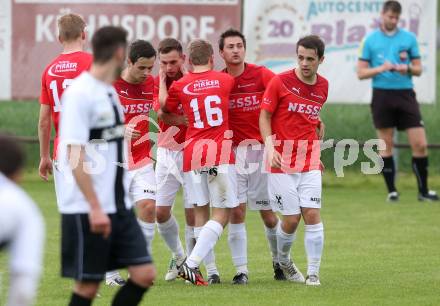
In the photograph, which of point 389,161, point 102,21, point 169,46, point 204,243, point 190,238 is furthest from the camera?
point 102,21

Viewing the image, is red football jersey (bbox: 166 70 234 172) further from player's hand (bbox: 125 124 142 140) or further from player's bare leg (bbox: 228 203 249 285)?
player's bare leg (bbox: 228 203 249 285)

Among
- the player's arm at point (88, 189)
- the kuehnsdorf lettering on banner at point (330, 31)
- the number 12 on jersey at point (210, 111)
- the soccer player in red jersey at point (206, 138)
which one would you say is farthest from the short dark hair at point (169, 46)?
the kuehnsdorf lettering on banner at point (330, 31)

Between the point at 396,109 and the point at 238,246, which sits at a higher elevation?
the point at 396,109

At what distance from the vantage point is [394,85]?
49.2 feet

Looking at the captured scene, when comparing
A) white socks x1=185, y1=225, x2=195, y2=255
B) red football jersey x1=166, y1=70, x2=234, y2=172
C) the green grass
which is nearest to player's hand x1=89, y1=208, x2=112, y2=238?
the green grass

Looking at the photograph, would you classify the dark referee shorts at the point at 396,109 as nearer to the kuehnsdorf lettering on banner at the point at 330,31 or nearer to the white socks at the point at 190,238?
the kuehnsdorf lettering on banner at the point at 330,31

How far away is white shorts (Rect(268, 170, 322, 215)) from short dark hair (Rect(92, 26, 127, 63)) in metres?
3.01

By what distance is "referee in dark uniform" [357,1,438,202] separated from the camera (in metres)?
14.8

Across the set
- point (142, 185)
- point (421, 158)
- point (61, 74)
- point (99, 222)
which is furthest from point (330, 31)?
point (99, 222)

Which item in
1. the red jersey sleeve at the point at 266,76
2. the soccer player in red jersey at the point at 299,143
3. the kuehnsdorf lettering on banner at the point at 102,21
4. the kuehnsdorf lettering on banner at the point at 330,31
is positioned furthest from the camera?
the kuehnsdorf lettering on banner at the point at 102,21

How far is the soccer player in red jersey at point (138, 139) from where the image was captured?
9000 mm

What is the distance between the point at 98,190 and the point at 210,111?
265 cm

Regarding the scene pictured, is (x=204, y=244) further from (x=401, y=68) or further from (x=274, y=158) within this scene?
(x=401, y=68)

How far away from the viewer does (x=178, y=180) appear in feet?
31.3
